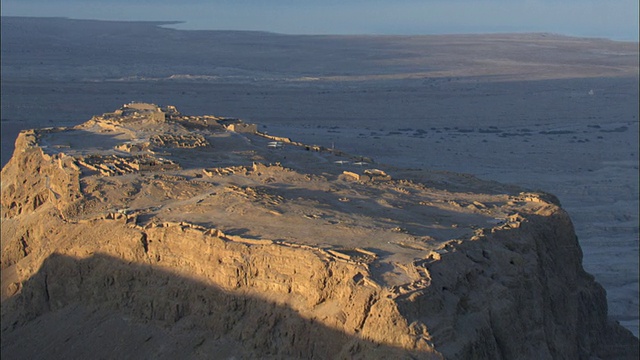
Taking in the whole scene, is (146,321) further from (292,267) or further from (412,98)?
(412,98)

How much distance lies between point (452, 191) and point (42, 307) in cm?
1009

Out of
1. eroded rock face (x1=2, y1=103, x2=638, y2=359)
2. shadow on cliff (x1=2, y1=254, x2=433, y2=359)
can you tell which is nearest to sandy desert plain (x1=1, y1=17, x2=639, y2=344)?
eroded rock face (x1=2, y1=103, x2=638, y2=359)

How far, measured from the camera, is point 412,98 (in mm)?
90938

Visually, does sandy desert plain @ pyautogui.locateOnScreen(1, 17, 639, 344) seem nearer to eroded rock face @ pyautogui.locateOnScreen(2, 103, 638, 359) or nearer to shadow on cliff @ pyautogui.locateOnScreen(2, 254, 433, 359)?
eroded rock face @ pyautogui.locateOnScreen(2, 103, 638, 359)

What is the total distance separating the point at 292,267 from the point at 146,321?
3.89 metres

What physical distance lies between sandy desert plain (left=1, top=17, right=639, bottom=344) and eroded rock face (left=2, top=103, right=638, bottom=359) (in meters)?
11.6

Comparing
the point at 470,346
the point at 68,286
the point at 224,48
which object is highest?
the point at 470,346

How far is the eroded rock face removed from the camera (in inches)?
670

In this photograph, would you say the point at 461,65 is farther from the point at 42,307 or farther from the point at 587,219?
the point at 42,307

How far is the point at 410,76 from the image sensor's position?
365 feet

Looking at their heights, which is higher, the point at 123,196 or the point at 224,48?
the point at 123,196

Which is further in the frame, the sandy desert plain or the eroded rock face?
the sandy desert plain

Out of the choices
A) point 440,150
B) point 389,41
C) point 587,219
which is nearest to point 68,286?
point 587,219

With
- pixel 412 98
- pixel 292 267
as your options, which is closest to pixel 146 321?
pixel 292 267
